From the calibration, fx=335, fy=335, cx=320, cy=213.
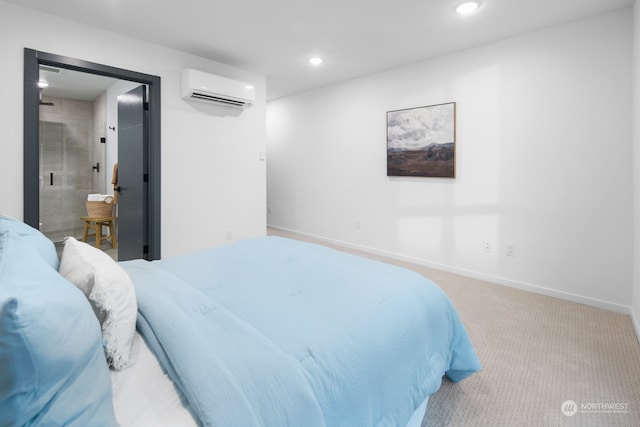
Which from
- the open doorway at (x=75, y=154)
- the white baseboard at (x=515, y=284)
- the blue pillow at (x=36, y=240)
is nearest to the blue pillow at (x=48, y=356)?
the blue pillow at (x=36, y=240)

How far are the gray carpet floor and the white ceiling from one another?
248 cm

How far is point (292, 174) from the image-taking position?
5.85 metres

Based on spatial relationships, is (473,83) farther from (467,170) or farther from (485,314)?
(485,314)

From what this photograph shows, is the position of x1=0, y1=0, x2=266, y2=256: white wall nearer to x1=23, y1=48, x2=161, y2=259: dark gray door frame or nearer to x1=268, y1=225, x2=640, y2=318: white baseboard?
x1=23, y1=48, x2=161, y2=259: dark gray door frame

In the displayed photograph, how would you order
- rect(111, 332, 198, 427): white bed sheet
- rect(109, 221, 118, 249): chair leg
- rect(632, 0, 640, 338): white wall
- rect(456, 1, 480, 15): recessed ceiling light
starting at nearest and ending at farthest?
rect(111, 332, 198, 427): white bed sheet, rect(632, 0, 640, 338): white wall, rect(456, 1, 480, 15): recessed ceiling light, rect(109, 221, 118, 249): chair leg

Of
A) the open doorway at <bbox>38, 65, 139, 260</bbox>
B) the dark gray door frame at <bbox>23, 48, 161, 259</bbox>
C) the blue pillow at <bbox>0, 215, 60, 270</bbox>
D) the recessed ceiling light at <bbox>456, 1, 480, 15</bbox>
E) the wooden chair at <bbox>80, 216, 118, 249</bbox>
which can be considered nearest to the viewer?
the blue pillow at <bbox>0, 215, 60, 270</bbox>

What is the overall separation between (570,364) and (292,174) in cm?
460

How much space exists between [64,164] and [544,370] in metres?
7.11

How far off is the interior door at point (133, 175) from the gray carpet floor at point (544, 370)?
10.8 ft

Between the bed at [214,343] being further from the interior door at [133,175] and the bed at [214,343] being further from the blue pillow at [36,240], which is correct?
the interior door at [133,175]

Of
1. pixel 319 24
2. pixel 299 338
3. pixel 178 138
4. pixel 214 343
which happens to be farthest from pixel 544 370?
pixel 178 138

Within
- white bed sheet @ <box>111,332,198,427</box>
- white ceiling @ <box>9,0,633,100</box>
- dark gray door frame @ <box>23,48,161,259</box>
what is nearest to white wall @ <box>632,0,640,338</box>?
white ceiling @ <box>9,0,633,100</box>

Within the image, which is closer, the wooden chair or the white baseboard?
the white baseboard

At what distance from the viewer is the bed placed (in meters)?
0.64
